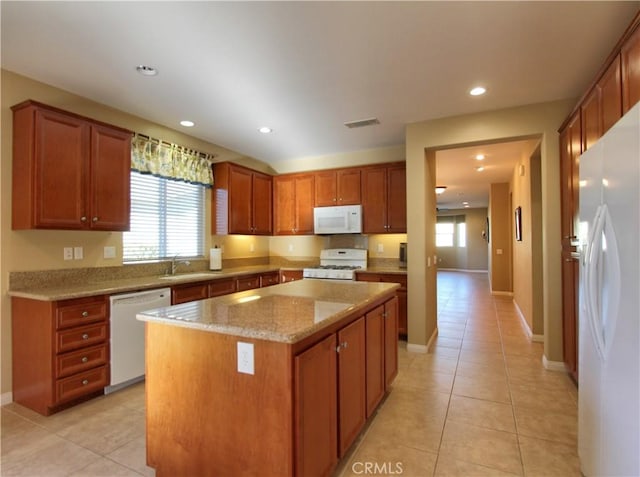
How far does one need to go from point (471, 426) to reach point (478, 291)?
6.47 metres

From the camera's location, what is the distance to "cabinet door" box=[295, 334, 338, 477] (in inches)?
53.5

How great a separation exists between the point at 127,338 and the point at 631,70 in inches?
156

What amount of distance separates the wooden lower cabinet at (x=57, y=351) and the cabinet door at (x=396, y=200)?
340 cm

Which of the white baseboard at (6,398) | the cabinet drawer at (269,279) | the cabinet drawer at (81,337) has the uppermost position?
the cabinet drawer at (269,279)

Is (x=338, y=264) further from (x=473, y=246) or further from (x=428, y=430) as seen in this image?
(x=473, y=246)

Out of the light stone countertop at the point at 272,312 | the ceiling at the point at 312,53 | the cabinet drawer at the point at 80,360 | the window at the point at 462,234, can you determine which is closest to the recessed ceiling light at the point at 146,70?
the ceiling at the point at 312,53

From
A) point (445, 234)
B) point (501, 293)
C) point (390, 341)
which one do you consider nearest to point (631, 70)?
point (390, 341)

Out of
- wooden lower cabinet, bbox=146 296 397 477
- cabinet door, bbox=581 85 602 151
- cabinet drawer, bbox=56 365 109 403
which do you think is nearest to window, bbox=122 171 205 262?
cabinet drawer, bbox=56 365 109 403

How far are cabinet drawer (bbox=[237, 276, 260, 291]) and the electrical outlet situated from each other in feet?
9.07

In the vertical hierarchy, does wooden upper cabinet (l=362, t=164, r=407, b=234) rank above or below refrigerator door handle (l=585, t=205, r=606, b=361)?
above

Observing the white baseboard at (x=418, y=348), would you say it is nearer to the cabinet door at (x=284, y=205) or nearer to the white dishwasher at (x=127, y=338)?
the cabinet door at (x=284, y=205)

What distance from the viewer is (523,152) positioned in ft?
15.9

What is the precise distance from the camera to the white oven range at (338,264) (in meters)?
4.43

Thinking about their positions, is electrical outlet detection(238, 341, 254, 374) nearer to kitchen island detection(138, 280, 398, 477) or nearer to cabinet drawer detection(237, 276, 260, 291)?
kitchen island detection(138, 280, 398, 477)
